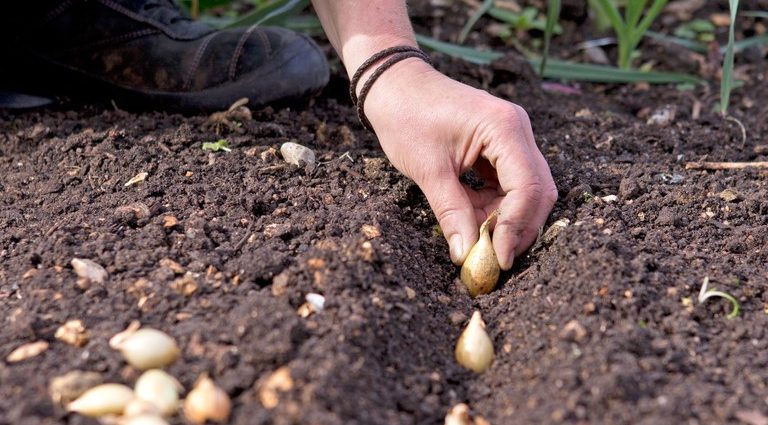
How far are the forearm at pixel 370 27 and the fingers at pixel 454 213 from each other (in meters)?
0.29

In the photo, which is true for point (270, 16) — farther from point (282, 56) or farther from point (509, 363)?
point (509, 363)

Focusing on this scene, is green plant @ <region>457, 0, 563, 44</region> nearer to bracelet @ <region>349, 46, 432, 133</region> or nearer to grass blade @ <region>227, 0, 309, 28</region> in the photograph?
grass blade @ <region>227, 0, 309, 28</region>

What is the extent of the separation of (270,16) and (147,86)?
0.35 metres

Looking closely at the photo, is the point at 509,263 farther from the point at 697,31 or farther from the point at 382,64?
the point at 697,31

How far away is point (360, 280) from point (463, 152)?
1.01 ft

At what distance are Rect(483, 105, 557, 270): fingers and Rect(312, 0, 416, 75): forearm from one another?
0.30 meters

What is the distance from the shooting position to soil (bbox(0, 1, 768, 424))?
98cm

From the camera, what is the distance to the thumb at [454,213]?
1284 mm

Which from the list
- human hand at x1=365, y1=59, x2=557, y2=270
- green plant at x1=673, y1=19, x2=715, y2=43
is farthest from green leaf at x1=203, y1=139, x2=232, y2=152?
green plant at x1=673, y1=19, x2=715, y2=43

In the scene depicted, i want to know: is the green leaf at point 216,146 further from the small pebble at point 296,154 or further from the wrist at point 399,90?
the wrist at point 399,90

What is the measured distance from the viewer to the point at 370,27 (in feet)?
4.75

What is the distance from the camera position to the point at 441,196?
1.30 m

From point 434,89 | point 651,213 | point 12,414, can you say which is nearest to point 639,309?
point 651,213

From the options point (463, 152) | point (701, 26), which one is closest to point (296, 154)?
point (463, 152)
